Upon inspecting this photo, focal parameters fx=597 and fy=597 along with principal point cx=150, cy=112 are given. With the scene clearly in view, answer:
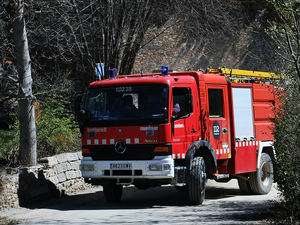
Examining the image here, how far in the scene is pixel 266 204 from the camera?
12.4 metres

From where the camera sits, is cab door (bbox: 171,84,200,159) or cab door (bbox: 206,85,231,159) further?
cab door (bbox: 206,85,231,159)

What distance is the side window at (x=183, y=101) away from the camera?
39.5 feet

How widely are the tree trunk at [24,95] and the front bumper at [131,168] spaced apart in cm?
246

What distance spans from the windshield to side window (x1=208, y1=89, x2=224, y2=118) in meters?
1.53

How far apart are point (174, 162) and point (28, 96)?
14.4ft

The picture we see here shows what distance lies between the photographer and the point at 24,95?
14.3 meters

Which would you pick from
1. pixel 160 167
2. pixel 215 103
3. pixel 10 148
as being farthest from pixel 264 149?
pixel 10 148

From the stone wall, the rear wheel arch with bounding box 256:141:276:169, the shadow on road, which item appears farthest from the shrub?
the stone wall

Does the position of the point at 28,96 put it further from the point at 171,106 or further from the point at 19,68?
the point at 171,106

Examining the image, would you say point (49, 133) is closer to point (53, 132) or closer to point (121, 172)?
point (53, 132)

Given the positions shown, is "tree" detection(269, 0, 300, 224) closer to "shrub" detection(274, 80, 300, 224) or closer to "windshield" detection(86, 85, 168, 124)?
"shrub" detection(274, 80, 300, 224)

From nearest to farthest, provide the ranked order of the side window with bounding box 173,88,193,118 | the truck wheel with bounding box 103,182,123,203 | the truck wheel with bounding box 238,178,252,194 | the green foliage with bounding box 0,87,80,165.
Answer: the side window with bounding box 173,88,193,118 → the truck wheel with bounding box 103,182,123,203 → the truck wheel with bounding box 238,178,252,194 → the green foliage with bounding box 0,87,80,165

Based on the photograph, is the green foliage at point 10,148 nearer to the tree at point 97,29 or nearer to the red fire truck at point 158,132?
the red fire truck at point 158,132

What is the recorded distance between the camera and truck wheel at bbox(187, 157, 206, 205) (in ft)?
39.4
